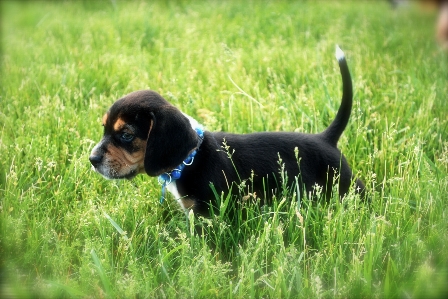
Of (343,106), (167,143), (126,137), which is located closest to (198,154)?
(167,143)

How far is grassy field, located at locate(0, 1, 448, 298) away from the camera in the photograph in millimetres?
2887

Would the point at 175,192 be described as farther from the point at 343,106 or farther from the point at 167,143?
the point at 343,106

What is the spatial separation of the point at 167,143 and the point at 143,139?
0.77 ft

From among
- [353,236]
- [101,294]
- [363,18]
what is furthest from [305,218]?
[363,18]

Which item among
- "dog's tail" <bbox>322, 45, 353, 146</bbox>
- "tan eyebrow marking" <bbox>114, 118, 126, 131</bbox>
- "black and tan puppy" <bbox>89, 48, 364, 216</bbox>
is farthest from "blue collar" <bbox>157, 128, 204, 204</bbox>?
"dog's tail" <bbox>322, 45, 353, 146</bbox>

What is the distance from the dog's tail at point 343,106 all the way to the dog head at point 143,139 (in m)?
1.06

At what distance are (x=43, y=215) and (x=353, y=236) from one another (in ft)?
6.36

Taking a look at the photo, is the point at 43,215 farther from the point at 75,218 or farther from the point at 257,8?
the point at 257,8

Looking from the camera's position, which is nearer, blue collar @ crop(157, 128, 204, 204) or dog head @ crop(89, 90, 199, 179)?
dog head @ crop(89, 90, 199, 179)

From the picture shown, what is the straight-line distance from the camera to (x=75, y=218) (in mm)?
3486

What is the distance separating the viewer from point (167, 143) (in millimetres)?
3328

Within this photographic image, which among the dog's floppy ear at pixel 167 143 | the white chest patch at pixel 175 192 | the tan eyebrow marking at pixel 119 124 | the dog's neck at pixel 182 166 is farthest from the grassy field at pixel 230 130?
the tan eyebrow marking at pixel 119 124

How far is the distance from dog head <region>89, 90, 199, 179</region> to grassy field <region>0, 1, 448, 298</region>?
0.97ft

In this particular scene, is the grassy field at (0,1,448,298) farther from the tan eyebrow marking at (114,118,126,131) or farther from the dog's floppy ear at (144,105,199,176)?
the tan eyebrow marking at (114,118,126,131)
